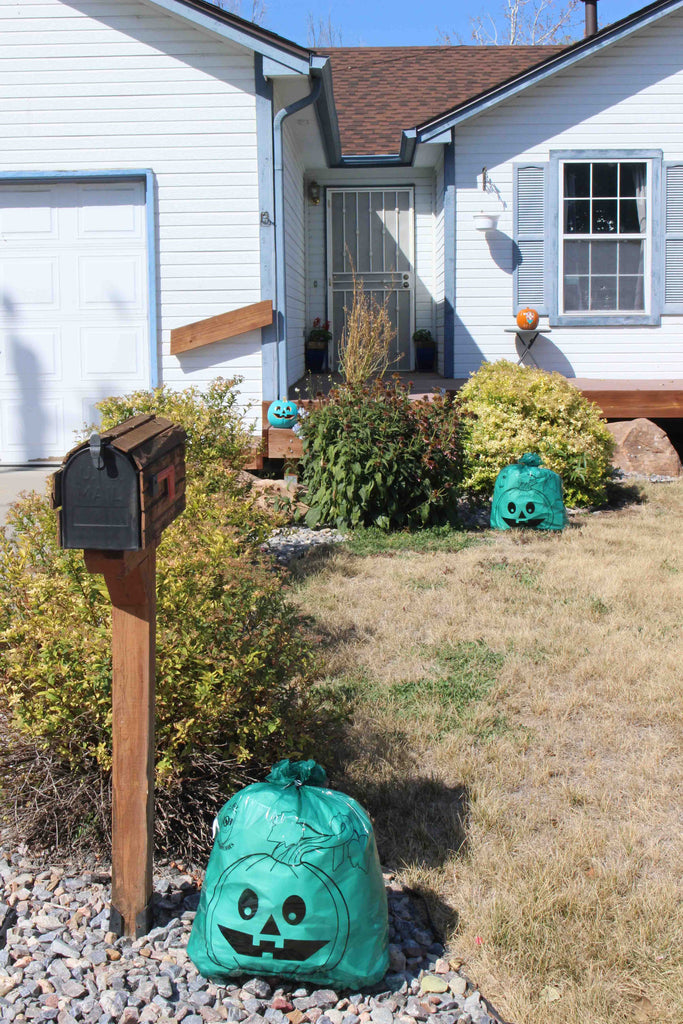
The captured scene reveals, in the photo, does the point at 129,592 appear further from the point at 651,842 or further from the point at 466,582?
the point at 466,582

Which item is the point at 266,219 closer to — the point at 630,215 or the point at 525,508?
the point at 525,508

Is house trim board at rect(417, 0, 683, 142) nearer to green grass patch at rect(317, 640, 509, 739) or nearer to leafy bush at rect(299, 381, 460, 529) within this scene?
leafy bush at rect(299, 381, 460, 529)

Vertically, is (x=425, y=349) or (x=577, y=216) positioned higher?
(x=577, y=216)

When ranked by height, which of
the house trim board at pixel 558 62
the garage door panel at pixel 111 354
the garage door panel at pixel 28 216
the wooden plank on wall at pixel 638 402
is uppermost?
the house trim board at pixel 558 62

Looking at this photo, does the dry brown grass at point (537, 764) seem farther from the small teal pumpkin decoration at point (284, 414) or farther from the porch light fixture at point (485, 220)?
the porch light fixture at point (485, 220)

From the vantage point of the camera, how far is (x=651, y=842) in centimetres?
301

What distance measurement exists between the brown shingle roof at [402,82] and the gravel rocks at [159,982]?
36.8ft

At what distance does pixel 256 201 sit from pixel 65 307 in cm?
203

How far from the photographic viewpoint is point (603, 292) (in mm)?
11062

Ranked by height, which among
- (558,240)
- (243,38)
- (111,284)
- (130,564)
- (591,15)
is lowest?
(130,564)

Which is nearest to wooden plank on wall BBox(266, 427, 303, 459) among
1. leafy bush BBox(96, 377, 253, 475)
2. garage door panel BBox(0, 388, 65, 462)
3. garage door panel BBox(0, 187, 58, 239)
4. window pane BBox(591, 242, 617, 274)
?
leafy bush BBox(96, 377, 253, 475)

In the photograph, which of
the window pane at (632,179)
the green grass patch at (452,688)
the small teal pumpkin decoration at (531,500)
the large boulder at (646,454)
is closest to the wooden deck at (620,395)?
the large boulder at (646,454)

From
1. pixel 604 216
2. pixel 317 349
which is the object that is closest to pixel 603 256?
pixel 604 216

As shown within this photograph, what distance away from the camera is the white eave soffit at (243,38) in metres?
8.12
